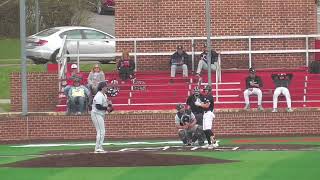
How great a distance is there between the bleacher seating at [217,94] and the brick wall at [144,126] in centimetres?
115

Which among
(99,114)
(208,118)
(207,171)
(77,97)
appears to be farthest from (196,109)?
(207,171)

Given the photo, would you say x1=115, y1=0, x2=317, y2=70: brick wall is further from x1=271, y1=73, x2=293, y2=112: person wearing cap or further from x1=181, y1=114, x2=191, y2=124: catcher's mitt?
x1=181, y1=114, x2=191, y2=124: catcher's mitt

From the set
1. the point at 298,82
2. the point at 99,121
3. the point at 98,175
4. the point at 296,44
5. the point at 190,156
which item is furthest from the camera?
the point at 296,44

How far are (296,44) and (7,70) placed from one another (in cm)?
1202

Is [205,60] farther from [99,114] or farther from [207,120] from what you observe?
[99,114]

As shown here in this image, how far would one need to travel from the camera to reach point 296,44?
2933 cm

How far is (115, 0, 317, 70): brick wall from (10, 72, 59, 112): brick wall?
10.1ft

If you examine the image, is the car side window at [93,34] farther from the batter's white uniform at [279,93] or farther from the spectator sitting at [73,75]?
the batter's white uniform at [279,93]

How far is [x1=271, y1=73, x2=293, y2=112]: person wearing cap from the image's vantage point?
84.0ft

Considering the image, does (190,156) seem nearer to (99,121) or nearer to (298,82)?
(99,121)

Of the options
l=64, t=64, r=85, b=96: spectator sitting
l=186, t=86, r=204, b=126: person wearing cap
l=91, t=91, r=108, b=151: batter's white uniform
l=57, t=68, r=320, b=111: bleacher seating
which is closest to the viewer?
l=91, t=91, r=108, b=151: batter's white uniform

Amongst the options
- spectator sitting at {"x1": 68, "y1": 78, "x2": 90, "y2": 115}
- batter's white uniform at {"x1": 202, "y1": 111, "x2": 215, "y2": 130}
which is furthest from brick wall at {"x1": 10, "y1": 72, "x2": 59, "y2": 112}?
batter's white uniform at {"x1": 202, "y1": 111, "x2": 215, "y2": 130}

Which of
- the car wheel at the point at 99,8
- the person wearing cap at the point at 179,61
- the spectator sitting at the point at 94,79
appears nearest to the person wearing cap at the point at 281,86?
the person wearing cap at the point at 179,61

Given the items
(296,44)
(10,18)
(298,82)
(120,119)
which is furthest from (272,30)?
(10,18)
